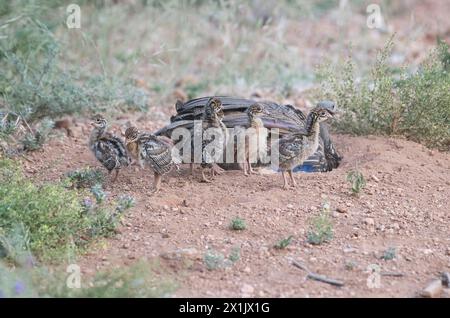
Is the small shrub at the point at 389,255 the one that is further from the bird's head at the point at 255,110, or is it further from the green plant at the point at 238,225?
the bird's head at the point at 255,110

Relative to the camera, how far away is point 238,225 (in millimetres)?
6492

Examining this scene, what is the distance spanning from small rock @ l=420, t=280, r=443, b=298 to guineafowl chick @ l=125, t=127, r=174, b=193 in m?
2.79

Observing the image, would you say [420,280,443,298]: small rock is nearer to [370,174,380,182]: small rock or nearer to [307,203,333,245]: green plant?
[307,203,333,245]: green plant

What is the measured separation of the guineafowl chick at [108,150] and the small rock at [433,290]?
10.9 feet

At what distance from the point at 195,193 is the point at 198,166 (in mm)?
945

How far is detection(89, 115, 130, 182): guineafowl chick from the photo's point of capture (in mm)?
7637

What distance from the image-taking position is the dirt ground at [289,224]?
571 centimetres

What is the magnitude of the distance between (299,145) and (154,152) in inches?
53.5

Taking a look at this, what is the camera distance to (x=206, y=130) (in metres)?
7.70

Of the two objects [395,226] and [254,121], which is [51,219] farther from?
[395,226]

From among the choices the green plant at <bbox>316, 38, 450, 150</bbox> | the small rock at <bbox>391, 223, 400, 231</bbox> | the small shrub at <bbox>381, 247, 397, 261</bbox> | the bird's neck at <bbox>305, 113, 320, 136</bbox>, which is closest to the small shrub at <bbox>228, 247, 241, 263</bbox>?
the small shrub at <bbox>381, 247, 397, 261</bbox>

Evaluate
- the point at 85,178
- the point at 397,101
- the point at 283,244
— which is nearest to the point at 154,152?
the point at 85,178

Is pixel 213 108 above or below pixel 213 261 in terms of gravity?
above

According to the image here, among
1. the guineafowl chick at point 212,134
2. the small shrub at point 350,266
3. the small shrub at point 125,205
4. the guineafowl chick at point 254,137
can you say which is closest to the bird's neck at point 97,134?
the guineafowl chick at point 212,134
